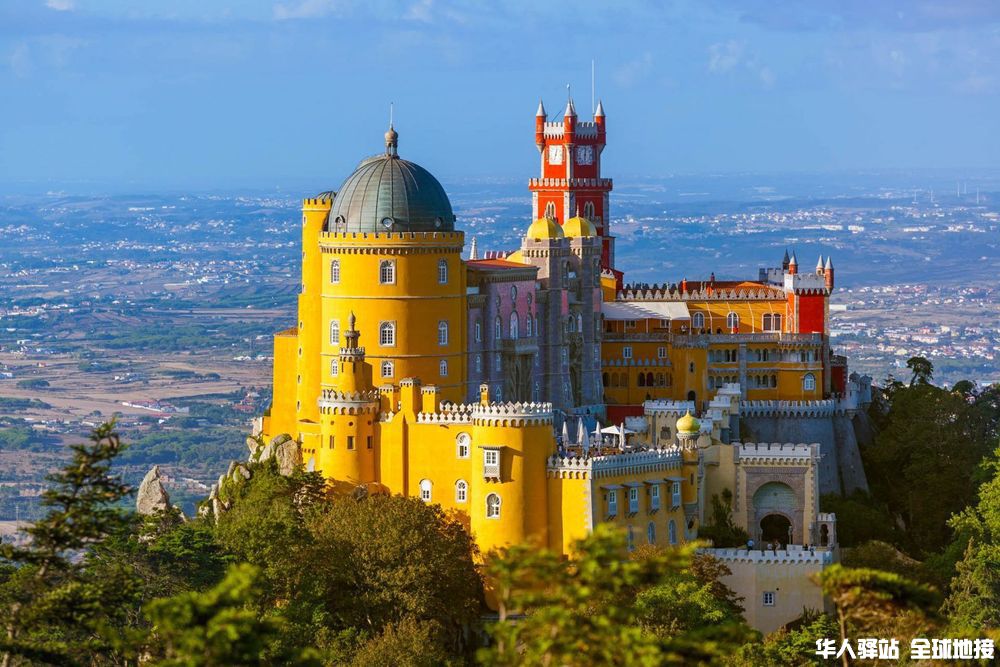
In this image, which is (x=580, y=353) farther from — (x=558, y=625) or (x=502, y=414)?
(x=558, y=625)

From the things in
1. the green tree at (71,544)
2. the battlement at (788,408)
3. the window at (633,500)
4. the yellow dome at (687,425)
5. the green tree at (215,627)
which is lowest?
the green tree at (215,627)

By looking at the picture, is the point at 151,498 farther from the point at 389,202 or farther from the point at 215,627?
the point at 215,627

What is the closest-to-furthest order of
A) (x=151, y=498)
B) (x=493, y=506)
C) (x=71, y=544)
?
(x=71, y=544) → (x=493, y=506) → (x=151, y=498)

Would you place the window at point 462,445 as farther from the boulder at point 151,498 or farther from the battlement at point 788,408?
the battlement at point 788,408

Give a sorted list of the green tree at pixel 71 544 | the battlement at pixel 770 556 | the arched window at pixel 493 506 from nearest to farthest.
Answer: the green tree at pixel 71 544, the arched window at pixel 493 506, the battlement at pixel 770 556

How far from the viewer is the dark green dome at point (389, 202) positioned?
97500 mm

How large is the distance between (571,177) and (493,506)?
4243cm

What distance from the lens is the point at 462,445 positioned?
90562 millimetres

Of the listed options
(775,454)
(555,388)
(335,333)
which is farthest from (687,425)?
(335,333)

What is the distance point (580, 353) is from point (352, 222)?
16223mm

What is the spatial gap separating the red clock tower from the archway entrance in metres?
32.0

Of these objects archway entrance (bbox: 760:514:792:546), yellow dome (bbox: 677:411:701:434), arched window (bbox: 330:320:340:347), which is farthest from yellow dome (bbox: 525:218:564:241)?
archway entrance (bbox: 760:514:792:546)

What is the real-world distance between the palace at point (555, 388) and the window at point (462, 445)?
2.1 inches

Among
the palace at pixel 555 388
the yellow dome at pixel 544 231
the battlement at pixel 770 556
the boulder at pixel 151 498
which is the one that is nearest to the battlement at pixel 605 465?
the palace at pixel 555 388
